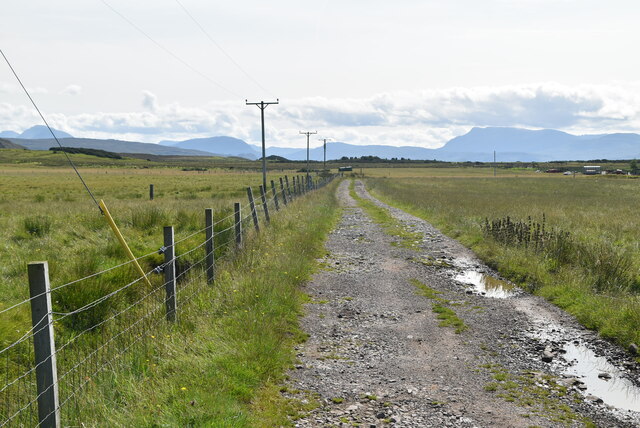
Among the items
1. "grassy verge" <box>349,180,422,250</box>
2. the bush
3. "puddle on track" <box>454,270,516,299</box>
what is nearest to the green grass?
"puddle on track" <box>454,270,516,299</box>

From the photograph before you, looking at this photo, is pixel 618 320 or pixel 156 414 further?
pixel 618 320

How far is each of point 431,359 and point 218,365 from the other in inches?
106

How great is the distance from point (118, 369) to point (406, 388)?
314cm

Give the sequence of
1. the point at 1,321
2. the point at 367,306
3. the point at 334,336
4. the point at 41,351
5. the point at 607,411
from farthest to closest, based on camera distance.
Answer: the point at 367,306 → the point at 334,336 → the point at 1,321 → the point at 607,411 → the point at 41,351

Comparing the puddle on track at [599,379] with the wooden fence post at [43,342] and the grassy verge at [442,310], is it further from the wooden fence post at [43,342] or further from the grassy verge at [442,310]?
the wooden fence post at [43,342]

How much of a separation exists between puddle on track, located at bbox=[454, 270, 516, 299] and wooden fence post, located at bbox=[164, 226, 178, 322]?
606 centimetres

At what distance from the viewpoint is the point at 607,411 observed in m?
5.29

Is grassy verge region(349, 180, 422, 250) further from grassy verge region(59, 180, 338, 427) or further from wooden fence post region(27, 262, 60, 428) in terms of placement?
wooden fence post region(27, 262, 60, 428)

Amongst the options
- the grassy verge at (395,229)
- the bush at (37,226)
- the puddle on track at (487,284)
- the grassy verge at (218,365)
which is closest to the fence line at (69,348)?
the grassy verge at (218,365)

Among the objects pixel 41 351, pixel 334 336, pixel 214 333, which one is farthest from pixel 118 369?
pixel 334 336

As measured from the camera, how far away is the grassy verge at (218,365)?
4.59 meters

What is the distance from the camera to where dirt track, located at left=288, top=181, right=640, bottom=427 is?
516 cm

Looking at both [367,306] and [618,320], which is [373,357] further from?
[618,320]

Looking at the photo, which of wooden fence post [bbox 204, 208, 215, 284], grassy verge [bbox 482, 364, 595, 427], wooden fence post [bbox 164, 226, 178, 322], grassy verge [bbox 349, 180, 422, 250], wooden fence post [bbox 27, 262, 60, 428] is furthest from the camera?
grassy verge [bbox 349, 180, 422, 250]
